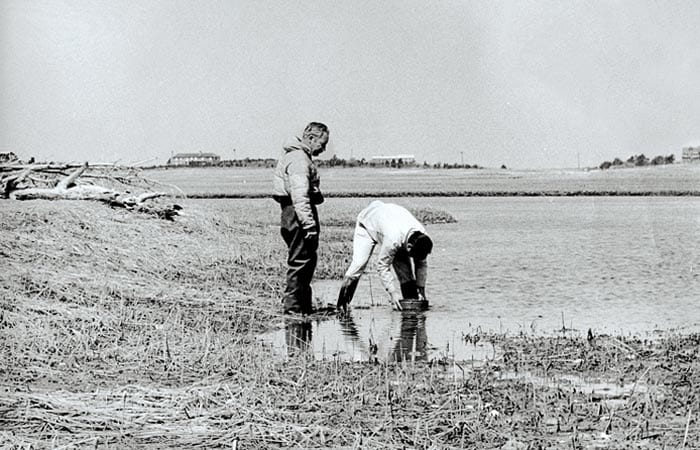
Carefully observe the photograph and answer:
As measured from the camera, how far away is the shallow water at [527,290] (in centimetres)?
1013

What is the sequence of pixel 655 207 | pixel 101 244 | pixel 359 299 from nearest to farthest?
pixel 359 299 → pixel 101 244 → pixel 655 207

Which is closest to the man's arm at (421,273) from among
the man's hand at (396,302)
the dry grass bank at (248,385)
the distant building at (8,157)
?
the man's hand at (396,302)

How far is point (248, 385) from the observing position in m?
7.25

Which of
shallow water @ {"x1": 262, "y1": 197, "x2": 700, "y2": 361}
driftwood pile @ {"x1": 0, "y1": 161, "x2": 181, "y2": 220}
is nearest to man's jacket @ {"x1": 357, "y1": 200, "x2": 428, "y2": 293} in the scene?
shallow water @ {"x1": 262, "y1": 197, "x2": 700, "y2": 361}

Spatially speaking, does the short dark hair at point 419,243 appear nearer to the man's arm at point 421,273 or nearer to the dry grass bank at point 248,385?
the man's arm at point 421,273

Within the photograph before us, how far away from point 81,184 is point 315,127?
12218 millimetres

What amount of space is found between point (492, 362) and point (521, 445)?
257cm

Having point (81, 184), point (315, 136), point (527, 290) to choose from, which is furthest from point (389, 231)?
point (81, 184)

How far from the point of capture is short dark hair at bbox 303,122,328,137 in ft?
35.8

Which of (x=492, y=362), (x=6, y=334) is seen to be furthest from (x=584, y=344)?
(x=6, y=334)

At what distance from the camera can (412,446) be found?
5.91 metres

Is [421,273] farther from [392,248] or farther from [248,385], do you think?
[248,385]

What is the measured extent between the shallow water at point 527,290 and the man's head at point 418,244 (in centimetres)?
82

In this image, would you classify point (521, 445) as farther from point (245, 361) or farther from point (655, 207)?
point (655, 207)
